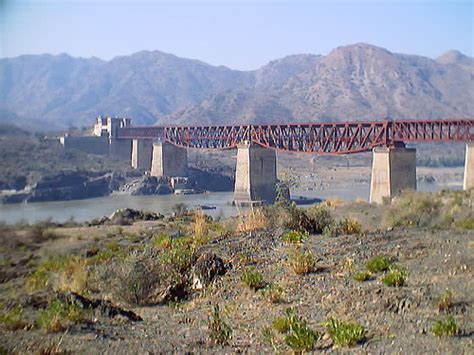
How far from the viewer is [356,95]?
516ft

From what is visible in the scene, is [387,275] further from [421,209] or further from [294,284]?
[421,209]

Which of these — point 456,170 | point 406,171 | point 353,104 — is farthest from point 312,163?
point 353,104

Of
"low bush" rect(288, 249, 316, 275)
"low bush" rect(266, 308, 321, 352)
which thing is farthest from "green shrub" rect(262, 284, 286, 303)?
"low bush" rect(266, 308, 321, 352)

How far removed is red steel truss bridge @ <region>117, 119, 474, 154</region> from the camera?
146ft

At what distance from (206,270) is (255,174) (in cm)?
4450

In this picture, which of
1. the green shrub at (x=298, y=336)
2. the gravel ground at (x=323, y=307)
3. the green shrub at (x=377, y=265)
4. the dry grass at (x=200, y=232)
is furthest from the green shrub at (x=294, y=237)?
the green shrub at (x=298, y=336)

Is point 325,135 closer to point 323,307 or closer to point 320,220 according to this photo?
point 320,220

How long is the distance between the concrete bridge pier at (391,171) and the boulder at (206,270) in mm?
31698

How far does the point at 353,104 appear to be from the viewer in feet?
478

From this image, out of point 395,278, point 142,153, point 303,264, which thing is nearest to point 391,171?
point 303,264

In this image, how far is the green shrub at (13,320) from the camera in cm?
748

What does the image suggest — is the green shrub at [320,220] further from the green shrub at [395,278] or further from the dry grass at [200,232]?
the green shrub at [395,278]

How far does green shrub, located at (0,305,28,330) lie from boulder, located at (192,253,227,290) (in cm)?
287

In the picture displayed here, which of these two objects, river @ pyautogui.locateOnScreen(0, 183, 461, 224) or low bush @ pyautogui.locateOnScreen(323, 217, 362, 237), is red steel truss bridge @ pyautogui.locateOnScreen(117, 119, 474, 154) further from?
low bush @ pyautogui.locateOnScreen(323, 217, 362, 237)
